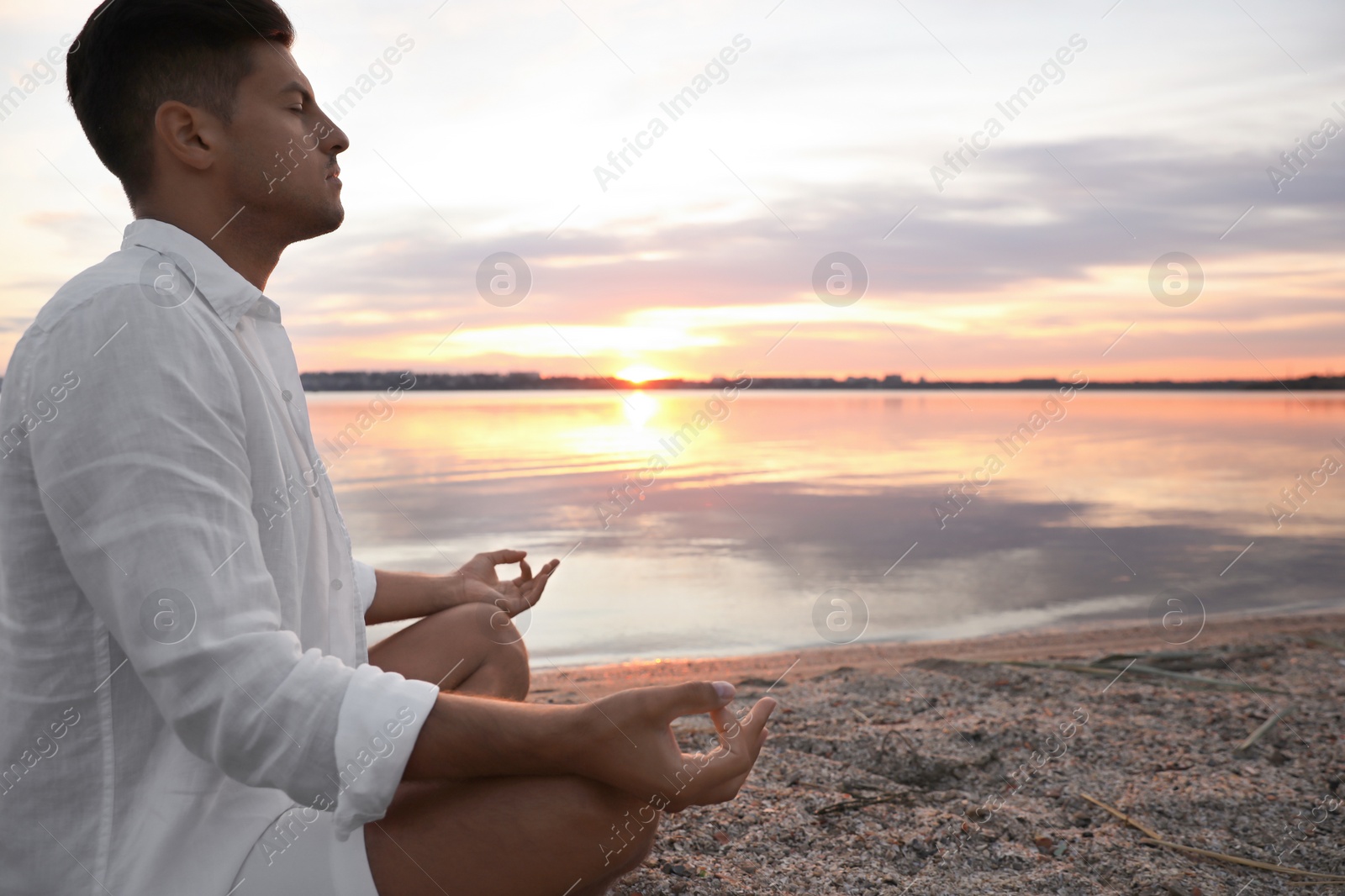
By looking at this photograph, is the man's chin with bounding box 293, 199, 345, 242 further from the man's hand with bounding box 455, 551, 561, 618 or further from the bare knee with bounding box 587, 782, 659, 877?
the bare knee with bounding box 587, 782, 659, 877

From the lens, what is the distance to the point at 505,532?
8.99 m

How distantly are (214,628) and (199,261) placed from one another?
2.21 feet

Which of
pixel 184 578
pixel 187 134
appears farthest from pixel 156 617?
pixel 187 134

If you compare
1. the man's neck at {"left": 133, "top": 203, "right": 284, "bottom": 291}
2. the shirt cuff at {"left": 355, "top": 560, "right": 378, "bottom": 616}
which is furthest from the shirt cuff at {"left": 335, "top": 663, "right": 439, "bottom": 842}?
the shirt cuff at {"left": 355, "top": 560, "right": 378, "bottom": 616}

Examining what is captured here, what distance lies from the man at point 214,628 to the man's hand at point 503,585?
717 millimetres

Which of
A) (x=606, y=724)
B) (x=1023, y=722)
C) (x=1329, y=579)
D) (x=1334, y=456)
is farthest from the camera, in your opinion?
(x=1334, y=456)

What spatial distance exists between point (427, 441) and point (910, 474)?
1131 cm

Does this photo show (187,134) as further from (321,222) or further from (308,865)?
(308,865)

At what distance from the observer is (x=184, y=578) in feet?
3.94

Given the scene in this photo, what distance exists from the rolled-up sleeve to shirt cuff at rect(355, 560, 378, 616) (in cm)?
96

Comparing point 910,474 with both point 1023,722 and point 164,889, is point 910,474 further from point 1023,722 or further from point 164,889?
point 164,889

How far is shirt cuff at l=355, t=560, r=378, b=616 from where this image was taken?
7.34 feet

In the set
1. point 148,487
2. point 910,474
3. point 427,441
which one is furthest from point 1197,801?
point 427,441

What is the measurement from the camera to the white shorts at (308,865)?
141cm
